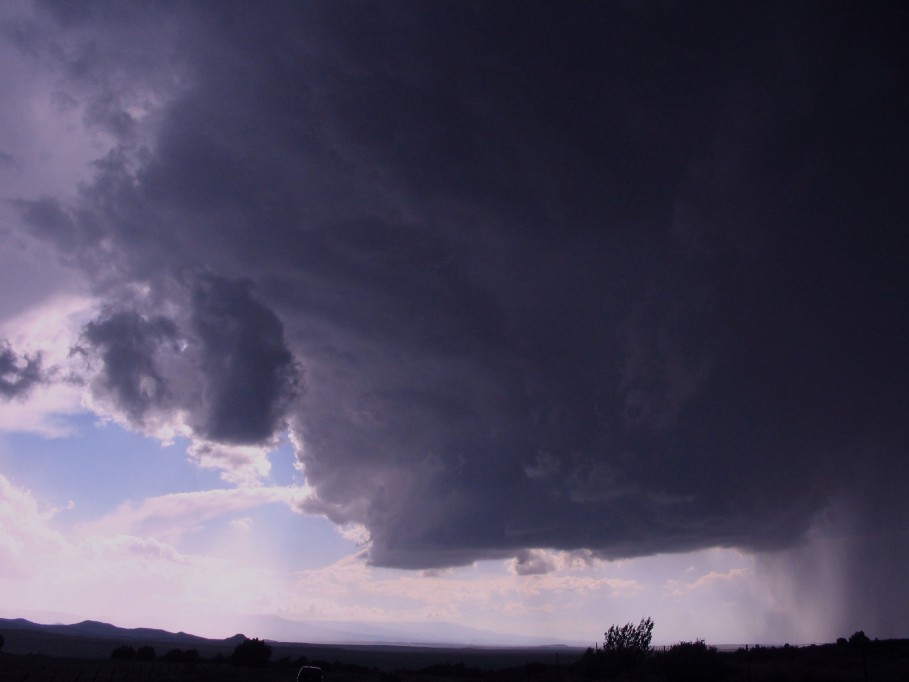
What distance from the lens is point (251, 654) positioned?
98250 millimetres

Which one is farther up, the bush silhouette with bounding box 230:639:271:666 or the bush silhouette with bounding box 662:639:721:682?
the bush silhouette with bounding box 662:639:721:682

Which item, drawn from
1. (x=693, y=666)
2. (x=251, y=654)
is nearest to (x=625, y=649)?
(x=693, y=666)

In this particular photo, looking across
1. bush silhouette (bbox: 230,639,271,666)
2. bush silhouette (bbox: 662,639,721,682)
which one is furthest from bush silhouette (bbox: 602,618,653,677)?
bush silhouette (bbox: 230,639,271,666)

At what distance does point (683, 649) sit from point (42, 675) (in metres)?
56.6

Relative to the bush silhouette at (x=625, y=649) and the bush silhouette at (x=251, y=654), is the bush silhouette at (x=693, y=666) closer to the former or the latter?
the bush silhouette at (x=625, y=649)

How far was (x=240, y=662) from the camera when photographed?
9644 cm

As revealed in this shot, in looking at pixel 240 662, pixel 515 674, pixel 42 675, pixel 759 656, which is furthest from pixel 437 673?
pixel 42 675

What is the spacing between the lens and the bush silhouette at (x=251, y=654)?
96875 mm

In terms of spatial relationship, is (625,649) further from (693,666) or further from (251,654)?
(251,654)

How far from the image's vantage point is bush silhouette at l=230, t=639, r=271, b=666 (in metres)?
96.9

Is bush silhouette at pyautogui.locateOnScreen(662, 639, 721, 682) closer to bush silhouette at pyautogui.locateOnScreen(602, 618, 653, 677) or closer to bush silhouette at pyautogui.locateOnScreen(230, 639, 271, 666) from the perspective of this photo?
bush silhouette at pyautogui.locateOnScreen(602, 618, 653, 677)

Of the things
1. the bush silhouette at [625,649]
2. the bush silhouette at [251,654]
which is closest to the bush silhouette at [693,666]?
the bush silhouette at [625,649]

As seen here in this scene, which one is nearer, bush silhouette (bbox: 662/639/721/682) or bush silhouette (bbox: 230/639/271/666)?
bush silhouette (bbox: 662/639/721/682)

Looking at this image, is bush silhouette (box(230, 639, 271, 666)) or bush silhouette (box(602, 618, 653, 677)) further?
bush silhouette (box(230, 639, 271, 666))
